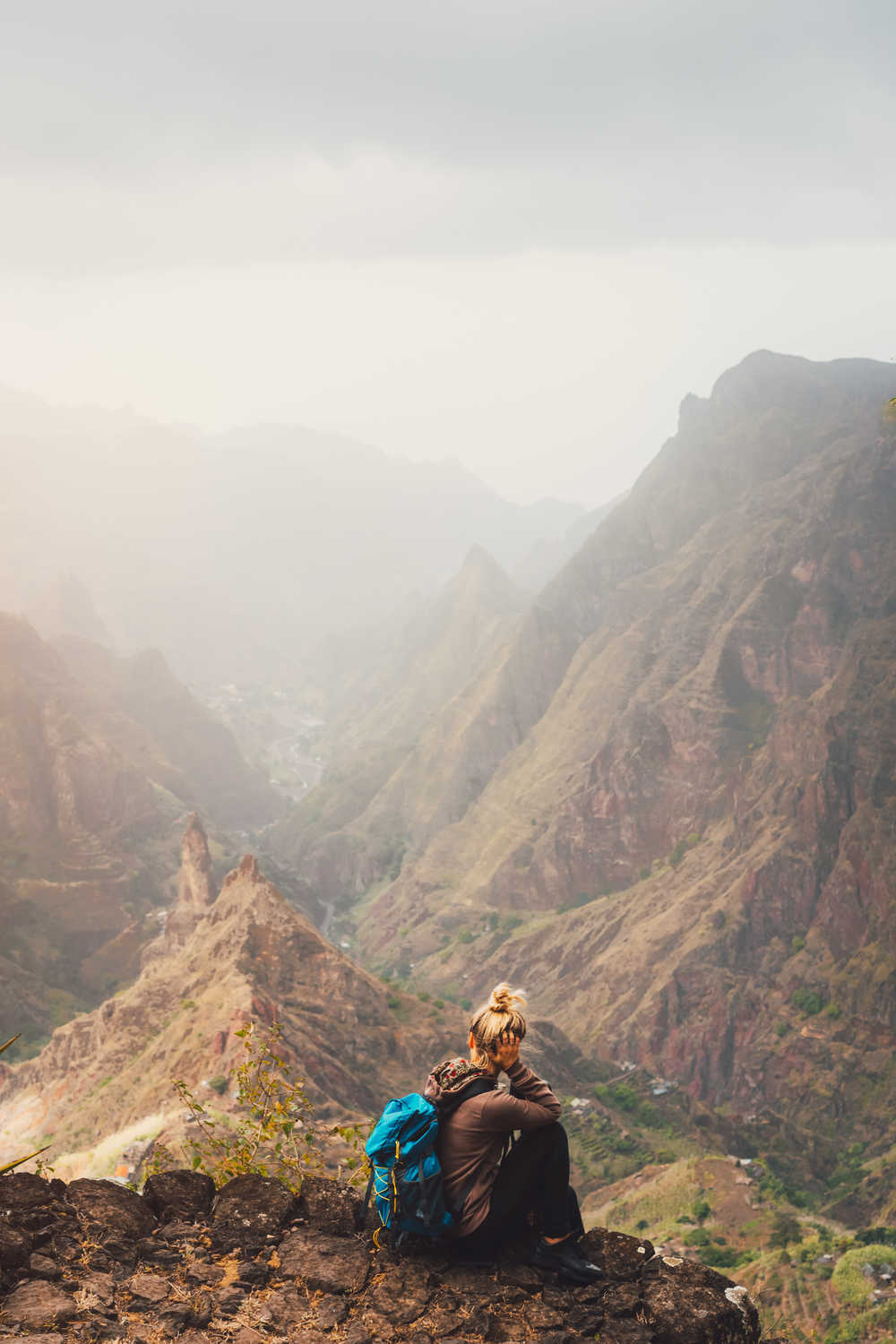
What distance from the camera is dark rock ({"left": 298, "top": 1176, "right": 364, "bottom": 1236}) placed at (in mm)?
8242

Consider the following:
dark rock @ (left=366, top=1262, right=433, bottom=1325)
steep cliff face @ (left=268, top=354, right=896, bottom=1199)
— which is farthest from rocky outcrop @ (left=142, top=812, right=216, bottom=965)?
dark rock @ (left=366, top=1262, right=433, bottom=1325)

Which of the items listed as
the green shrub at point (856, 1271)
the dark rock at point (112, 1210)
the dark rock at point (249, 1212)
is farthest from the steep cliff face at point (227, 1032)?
the dark rock at point (249, 1212)

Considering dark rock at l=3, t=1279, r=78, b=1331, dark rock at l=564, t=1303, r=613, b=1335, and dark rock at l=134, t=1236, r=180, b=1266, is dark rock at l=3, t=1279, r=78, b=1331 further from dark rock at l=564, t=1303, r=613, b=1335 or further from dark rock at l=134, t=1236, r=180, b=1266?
dark rock at l=564, t=1303, r=613, b=1335

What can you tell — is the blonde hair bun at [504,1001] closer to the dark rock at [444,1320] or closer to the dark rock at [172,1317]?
the dark rock at [444,1320]

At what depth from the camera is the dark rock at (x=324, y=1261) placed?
745 centimetres

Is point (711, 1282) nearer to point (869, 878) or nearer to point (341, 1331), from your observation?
point (341, 1331)

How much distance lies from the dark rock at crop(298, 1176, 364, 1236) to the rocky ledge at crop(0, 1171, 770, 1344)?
0.02 metres

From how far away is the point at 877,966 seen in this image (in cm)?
5478

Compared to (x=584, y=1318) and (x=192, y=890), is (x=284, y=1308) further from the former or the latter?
(x=192, y=890)

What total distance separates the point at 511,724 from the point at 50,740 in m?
53.0

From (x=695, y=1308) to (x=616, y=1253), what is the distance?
0.86 m

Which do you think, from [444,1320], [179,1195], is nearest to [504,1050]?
[444,1320]

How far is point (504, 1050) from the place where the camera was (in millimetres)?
7020

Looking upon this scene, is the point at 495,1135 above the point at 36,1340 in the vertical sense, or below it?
above
